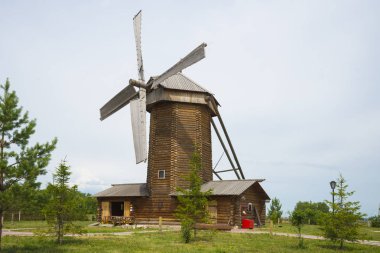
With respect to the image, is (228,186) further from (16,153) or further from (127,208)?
(16,153)

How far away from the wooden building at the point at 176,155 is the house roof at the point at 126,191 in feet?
0.37

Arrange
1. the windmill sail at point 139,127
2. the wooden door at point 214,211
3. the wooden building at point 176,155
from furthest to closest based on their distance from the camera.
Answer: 1. the wooden building at point 176,155
2. the wooden door at point 214,211
3. the windmill sail at point 139,127

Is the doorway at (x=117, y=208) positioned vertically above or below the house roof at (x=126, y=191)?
below

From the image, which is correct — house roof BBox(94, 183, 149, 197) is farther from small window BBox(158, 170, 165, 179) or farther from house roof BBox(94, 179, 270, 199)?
small window BBox(158, 170, 165, 179)

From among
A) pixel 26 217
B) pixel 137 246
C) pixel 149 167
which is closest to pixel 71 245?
pixel 137 246

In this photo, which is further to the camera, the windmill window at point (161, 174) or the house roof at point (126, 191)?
the house roof at point (126, 191)

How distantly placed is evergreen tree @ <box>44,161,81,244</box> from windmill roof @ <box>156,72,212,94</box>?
14.9 metres

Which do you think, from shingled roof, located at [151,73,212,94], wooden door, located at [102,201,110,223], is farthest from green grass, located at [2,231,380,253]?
wooden door, located at [102,201,110,223]

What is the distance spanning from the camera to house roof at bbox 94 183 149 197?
31.9 meters

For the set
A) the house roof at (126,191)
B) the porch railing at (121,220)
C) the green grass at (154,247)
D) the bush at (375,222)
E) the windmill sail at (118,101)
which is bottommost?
the bush at (375,222)

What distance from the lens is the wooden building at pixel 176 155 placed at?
30.2 metres

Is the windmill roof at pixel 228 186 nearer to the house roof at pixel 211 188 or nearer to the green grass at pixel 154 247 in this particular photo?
the house roof at pixel 211 188

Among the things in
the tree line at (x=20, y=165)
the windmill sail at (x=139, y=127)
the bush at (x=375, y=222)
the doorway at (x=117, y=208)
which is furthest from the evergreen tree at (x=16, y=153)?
the bush at (x=375, y=222)

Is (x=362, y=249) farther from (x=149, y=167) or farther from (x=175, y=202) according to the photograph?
(x=149, y=167)
